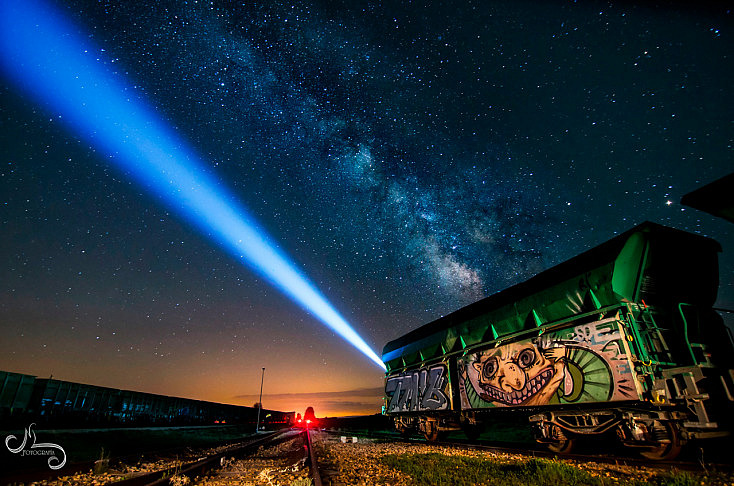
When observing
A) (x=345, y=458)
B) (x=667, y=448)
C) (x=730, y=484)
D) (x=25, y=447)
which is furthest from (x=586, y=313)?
(x=25, y=447)

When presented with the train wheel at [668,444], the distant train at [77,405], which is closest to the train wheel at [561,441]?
the train wheel at [668,444]

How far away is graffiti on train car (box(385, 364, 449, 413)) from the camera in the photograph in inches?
513

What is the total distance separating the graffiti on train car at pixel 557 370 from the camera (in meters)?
7.27

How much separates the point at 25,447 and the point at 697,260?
1936cm

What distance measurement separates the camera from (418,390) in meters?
14.7

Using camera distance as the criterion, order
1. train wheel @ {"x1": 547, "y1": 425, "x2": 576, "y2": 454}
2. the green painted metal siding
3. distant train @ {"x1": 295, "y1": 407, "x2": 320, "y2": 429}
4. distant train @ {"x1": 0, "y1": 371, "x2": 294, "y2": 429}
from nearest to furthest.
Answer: the green painted metal siding → train wheel @ {"x1": 547, "y1": 425, "x2": 576, "y2": 454} → distant train @ {"x1": 0, "y1": 371, "x2": 294, "y2": 429} → distant train @ {"x1": 295, "y1": 407, "x2": 320, "y2": 429}

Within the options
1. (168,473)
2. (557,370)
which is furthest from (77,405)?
(557,370)

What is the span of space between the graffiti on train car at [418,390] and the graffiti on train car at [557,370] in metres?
1.72

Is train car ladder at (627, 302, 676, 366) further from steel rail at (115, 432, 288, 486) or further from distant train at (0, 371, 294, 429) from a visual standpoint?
distant train at (0, 371, 294, 429)

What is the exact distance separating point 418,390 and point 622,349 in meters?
9.28

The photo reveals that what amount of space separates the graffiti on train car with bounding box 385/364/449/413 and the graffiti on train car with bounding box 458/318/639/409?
5.64 feet

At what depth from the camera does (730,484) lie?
4934mm

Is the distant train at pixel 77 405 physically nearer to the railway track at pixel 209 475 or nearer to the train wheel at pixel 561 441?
the railway track at pixel 209 475
